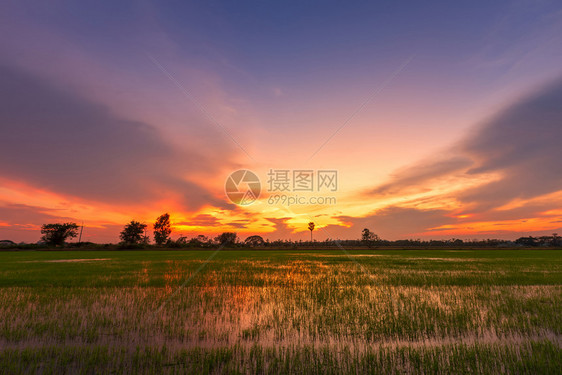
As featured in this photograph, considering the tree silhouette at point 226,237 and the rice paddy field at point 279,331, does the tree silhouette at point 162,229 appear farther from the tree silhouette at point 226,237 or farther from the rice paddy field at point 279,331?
the rice paddy field at point 279,331

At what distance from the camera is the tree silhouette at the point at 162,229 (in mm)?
128762

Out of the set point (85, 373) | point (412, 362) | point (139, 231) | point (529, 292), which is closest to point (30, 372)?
point (85, 373)

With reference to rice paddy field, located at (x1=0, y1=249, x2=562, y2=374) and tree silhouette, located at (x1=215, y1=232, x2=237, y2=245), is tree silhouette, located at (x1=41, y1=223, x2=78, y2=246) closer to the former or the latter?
tree silhouette, located at (x1=215, y1=232, x2=237, y2=245)

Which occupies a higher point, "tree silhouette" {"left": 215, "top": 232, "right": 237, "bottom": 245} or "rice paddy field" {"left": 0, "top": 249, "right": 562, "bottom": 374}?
"tree silhouette" {"left": 215, "top": 232, "right": 237, "bottom": 245}

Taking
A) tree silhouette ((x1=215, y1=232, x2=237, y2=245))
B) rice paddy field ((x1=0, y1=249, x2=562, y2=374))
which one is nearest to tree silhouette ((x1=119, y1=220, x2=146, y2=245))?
tree silhouette ((x1=215, y1=232, x2=237, y2=245))

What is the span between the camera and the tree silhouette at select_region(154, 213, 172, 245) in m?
129

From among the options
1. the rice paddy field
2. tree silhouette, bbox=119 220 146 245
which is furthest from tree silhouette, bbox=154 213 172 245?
the rice paddy field

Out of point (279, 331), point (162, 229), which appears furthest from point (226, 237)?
point (279, 331)

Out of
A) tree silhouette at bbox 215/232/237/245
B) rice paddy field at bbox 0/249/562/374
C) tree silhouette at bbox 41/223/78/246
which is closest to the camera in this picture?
rice paddy field at bbox 0/249/562/374

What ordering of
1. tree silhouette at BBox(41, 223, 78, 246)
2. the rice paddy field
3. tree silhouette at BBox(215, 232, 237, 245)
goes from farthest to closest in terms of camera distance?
tree silhouette at BBox(215, 232, 237, 245) < tree silhouette at BBox(41, 223, 78, 246) < the rice paddy field

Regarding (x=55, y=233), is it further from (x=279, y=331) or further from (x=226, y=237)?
(x=279, y=331)

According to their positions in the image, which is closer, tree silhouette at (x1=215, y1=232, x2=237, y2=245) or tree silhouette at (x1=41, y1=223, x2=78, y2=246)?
tree silhouette at (x1=41, y1=223, x2=78, y2=246)

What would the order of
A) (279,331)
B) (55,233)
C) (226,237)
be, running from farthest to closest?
(226,237)
(55,233)
(279,331)

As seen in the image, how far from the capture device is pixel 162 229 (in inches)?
5123
